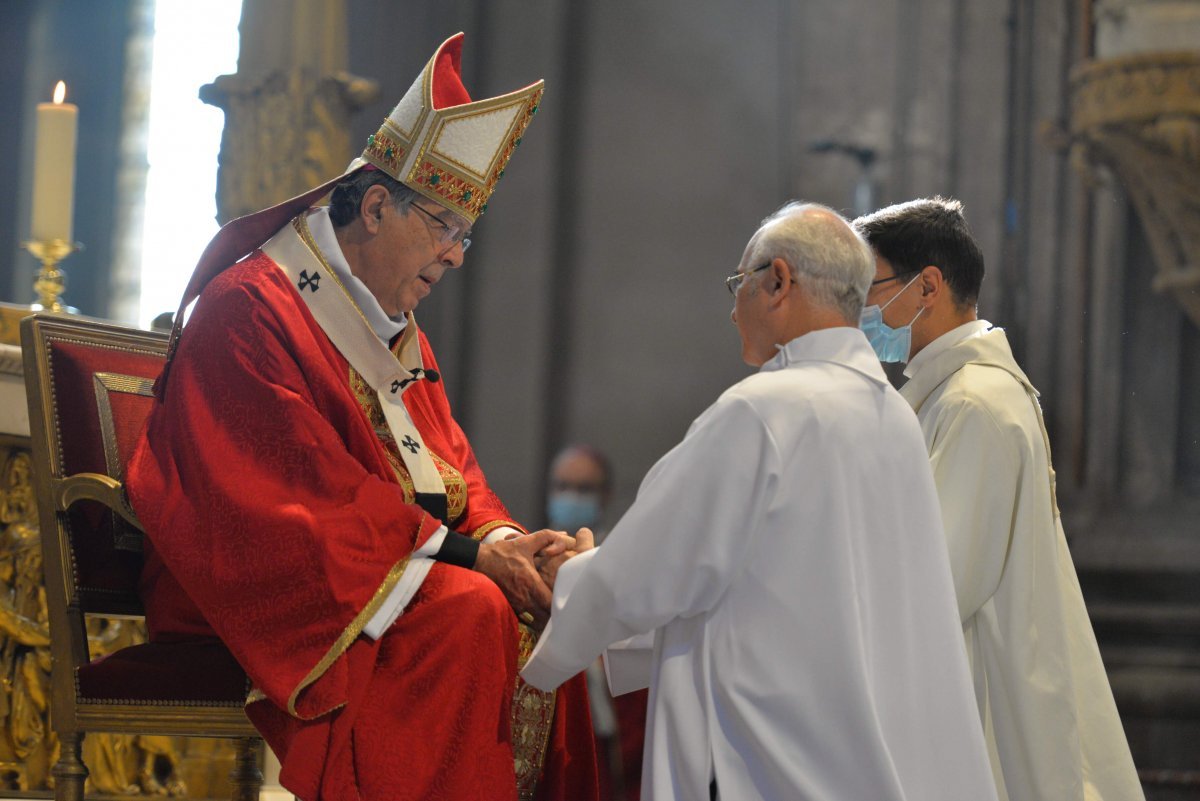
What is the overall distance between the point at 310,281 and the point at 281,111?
2243 millimetres

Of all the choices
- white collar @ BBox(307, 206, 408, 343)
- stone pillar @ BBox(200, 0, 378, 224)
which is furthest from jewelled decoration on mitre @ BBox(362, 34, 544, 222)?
stone pillar @ BBox(200, 0, 378, 224)

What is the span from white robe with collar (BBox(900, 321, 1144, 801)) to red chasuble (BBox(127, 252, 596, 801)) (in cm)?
90

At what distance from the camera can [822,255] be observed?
272 centimetres

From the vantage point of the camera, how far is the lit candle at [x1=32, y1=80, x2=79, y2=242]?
13.7 feet

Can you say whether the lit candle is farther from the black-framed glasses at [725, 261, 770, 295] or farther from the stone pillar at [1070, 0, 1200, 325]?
the stone pillar at [1070, 0, 1200, 325]

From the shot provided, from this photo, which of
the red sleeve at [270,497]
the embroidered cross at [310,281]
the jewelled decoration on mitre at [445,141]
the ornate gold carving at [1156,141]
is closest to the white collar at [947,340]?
the jewelled decoration on mitre at [445,141]

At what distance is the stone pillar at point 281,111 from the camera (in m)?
5.35

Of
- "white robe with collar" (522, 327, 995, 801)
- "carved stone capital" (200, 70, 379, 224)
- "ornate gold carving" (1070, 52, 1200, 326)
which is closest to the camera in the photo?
"white robe with collar" (522, 327, 995, 801)

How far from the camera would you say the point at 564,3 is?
7.89 metres

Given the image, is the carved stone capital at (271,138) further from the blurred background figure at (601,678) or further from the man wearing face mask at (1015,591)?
the man wearing face mask at (1015,591)

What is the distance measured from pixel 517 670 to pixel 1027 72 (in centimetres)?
509

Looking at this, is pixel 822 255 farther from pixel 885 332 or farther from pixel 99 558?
pixel 99 558

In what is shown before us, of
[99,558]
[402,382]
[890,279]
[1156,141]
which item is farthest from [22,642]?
[1156,141]

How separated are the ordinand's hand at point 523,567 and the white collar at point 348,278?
607 millimetres
